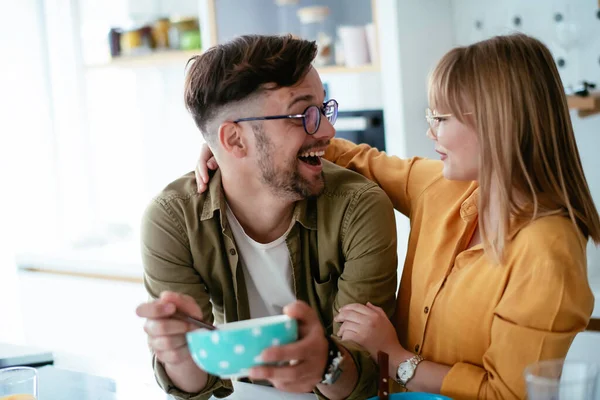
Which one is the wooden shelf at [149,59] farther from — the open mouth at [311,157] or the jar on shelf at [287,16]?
the open mouth at [311,157]

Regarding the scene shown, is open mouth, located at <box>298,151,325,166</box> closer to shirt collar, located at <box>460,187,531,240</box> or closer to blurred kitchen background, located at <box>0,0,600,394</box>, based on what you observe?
shirt collar, located at <box>460,187,531,240</box>

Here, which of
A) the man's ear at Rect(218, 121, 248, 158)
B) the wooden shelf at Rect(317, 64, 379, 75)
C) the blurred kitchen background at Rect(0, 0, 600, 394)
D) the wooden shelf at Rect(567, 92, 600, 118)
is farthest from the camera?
the wooden shelf at Rect(317, 64, 379, 75)

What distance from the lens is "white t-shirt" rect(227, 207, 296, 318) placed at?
1729 millimetres

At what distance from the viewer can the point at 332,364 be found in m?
1.23

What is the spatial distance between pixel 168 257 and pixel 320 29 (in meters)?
1.80

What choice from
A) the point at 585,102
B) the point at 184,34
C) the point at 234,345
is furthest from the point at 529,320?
the point at 184,34

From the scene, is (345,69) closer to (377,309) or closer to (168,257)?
(168,257)

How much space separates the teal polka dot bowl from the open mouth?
0.72 metres

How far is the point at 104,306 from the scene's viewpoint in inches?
138

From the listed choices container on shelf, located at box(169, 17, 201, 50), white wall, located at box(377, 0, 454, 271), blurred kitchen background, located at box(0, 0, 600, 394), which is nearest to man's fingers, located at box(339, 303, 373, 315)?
blurred kitchen background, located at box(0, 0, 600, 394)

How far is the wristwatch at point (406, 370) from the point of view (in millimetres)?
1386

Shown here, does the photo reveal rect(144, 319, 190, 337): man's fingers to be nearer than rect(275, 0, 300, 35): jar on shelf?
Yes

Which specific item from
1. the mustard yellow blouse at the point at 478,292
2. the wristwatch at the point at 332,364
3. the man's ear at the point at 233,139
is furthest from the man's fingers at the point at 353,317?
the man's ear at the point at 233,139

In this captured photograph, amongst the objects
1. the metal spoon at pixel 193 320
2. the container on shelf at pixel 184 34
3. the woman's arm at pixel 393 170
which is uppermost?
the container on shelf at pixel 184 34
